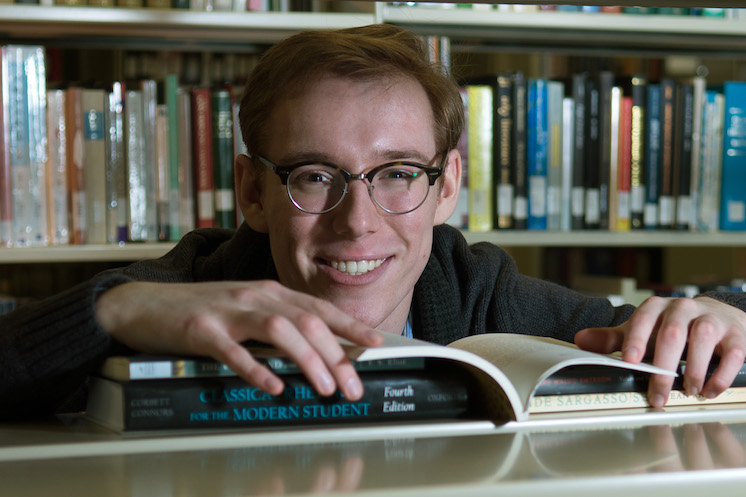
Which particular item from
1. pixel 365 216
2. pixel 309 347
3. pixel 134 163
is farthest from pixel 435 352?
pixel 134 163

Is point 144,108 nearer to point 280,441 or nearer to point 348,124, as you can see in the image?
point 348,124

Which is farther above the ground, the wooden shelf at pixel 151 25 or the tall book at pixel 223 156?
the wooden shelf at pixel 151 25

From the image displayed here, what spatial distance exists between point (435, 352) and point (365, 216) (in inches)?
19.7

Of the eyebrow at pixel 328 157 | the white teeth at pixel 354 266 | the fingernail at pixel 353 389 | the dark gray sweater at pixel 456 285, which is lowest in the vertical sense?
Result: the dark gray sweater at pixel 456 285

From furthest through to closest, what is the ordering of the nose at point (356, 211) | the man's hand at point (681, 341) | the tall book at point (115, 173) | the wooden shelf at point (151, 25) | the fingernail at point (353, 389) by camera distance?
1. the tall book at point (115, 173)
2. the wooden shelf at point (151, 25)
3. the nose at point (356, 211)
4. the man's hand at point (681, 341)
5. the fingernail at point (353, 389)

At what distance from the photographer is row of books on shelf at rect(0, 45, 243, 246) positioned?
160cm

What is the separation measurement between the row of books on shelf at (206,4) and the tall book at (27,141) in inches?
4.6

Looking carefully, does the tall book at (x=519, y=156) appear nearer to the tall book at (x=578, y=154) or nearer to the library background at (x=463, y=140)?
the library background at (x=463, y=140)

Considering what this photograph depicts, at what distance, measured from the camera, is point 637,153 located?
1827mm

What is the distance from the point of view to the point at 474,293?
1.26m

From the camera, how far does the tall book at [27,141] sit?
160 cm

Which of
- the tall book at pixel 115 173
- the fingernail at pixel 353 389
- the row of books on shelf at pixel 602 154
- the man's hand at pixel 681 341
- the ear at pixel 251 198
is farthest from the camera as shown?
the row of books on shelf at pixel 602 154

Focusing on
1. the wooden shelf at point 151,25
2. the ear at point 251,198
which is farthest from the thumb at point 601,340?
the wooden shelf at point 151,25

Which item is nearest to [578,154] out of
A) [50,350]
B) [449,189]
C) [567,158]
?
[567,158]
